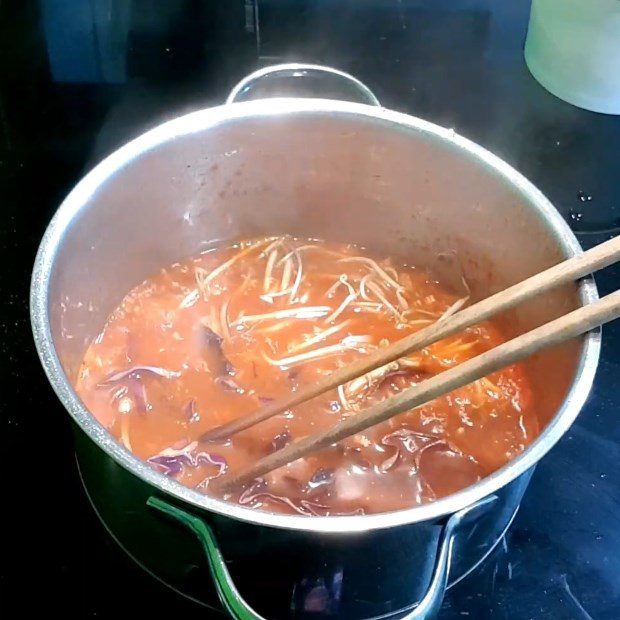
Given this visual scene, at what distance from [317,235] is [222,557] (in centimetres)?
81

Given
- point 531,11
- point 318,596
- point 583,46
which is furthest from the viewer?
point 531,11

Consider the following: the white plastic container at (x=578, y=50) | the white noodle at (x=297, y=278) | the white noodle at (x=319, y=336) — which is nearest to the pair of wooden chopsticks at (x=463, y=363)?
the white noodle at (x=319, y=336)

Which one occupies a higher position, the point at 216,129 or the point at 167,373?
the point at 216,129

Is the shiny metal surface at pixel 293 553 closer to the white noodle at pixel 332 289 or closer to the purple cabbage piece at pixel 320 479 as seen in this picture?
the purple cabbage piece at pixel 320 479

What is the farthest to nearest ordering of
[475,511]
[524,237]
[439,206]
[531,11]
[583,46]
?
[531,11], [583,46], [439,206], [524,237], [475,511]

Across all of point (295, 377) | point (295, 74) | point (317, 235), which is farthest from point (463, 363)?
point (295, 74)

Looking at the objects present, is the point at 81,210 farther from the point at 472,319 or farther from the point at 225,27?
the point at 225,27

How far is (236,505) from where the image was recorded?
955mm

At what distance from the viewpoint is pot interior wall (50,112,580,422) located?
138cm

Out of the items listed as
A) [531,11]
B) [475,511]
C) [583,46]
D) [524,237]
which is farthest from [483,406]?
[531,11]

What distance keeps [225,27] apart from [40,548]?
1.22 metres

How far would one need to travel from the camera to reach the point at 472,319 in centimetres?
115

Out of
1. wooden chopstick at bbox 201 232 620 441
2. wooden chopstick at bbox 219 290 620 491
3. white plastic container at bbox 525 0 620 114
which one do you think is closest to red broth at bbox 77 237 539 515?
wooden chopstick at bbox 201 232 620 441

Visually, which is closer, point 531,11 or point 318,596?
point 318,596
